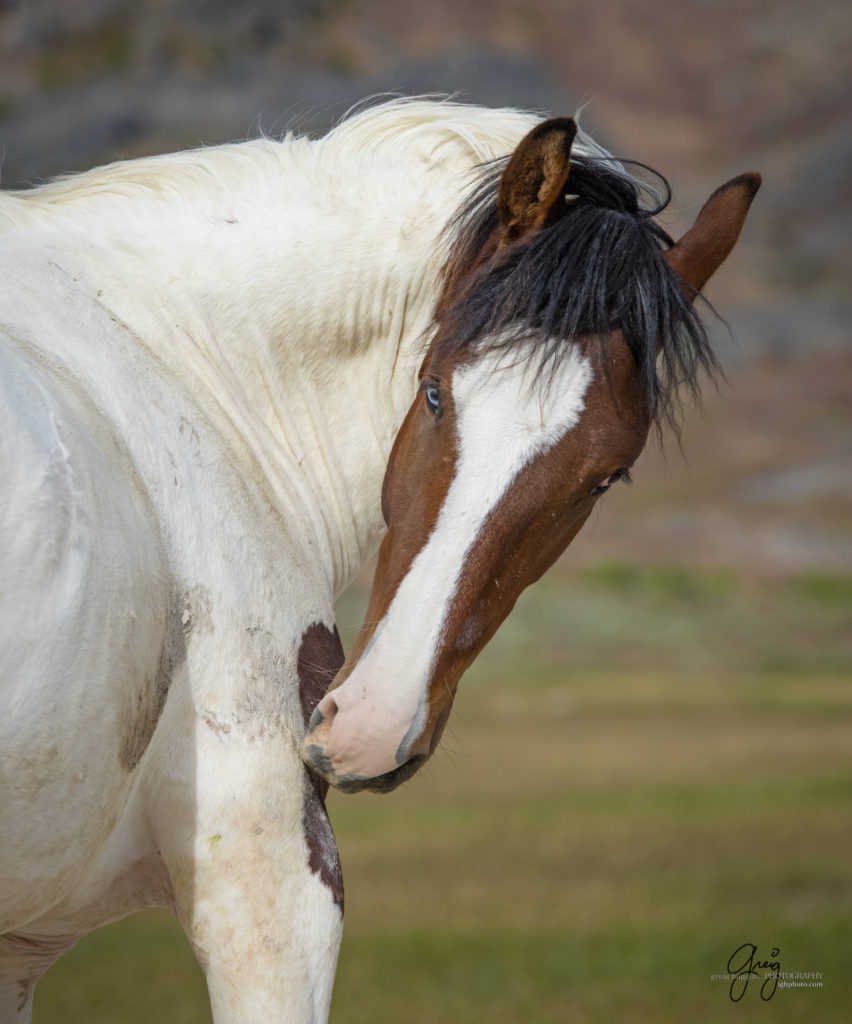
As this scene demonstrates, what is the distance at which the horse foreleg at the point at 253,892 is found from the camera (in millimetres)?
2205

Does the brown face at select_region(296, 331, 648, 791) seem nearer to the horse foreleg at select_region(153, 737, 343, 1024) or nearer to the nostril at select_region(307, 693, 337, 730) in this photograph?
the nostril at select_region(307, 693, 337, 730)

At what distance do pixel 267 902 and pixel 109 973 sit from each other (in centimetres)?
678

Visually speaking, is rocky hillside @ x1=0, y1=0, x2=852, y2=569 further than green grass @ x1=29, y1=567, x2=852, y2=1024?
Yes

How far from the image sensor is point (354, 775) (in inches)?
84.3

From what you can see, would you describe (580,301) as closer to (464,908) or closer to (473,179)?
(473,179)

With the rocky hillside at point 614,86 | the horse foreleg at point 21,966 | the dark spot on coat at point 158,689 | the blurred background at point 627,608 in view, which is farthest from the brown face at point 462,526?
the rocky hillside at point 614,86

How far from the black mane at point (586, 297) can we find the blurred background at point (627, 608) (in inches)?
16.8

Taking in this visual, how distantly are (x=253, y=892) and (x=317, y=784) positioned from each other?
0.82 ft

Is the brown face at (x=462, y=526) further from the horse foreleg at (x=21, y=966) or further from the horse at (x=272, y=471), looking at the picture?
the horse foreleg at (x=21, y=966)

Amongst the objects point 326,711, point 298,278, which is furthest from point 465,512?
point 298,278

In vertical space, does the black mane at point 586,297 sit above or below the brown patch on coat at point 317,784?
above

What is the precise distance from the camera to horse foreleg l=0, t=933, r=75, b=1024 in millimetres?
2480

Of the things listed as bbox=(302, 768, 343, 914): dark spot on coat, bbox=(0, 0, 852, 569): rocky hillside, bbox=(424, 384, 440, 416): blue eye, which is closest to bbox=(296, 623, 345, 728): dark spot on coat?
bbox=(302, 768, 343, 914): dark spot on coat

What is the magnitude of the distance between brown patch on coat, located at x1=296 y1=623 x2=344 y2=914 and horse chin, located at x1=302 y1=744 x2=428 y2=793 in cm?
11
